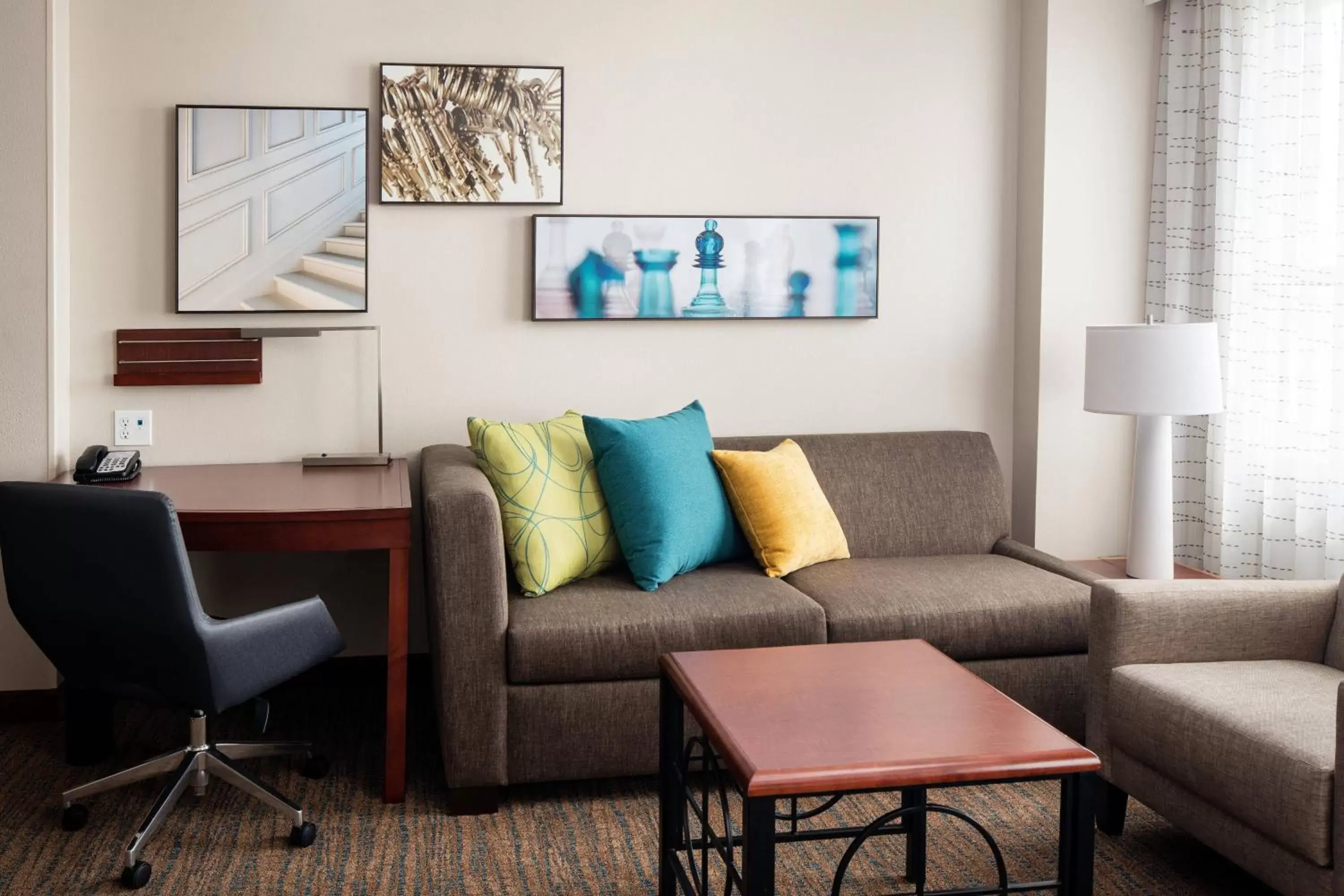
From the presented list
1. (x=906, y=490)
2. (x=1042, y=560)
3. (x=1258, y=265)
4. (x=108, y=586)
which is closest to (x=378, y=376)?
(x=108, y=586)

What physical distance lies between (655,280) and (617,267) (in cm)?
13

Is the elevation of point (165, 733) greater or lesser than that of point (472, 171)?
lesser

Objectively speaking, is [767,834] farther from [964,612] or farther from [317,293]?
[317,293]

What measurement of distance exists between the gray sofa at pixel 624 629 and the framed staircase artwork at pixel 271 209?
0.63 metres

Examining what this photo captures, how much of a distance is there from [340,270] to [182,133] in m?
0.56

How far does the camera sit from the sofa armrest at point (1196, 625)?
2605 mm

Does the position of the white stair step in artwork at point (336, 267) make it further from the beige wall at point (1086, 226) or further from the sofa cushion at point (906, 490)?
the beige wall at point (1086, 226)

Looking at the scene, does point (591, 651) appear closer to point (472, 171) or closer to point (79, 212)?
point (472, 171)

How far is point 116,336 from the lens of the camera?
11.4 feet

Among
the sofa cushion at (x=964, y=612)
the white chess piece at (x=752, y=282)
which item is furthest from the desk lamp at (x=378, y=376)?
the sofa cushion at (x=964, y=612)

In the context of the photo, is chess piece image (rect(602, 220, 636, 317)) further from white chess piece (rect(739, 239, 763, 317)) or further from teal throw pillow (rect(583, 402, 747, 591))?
teal throw pillow (rect(583, 402, 747, 591))

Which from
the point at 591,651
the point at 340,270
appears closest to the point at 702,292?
the point at 340,270

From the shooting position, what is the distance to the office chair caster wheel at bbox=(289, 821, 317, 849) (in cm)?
260

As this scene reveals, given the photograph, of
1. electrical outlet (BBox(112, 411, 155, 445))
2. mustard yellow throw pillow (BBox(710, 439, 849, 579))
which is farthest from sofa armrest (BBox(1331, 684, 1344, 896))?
electrical outlet (BBox(112, 411, 155, 445))
